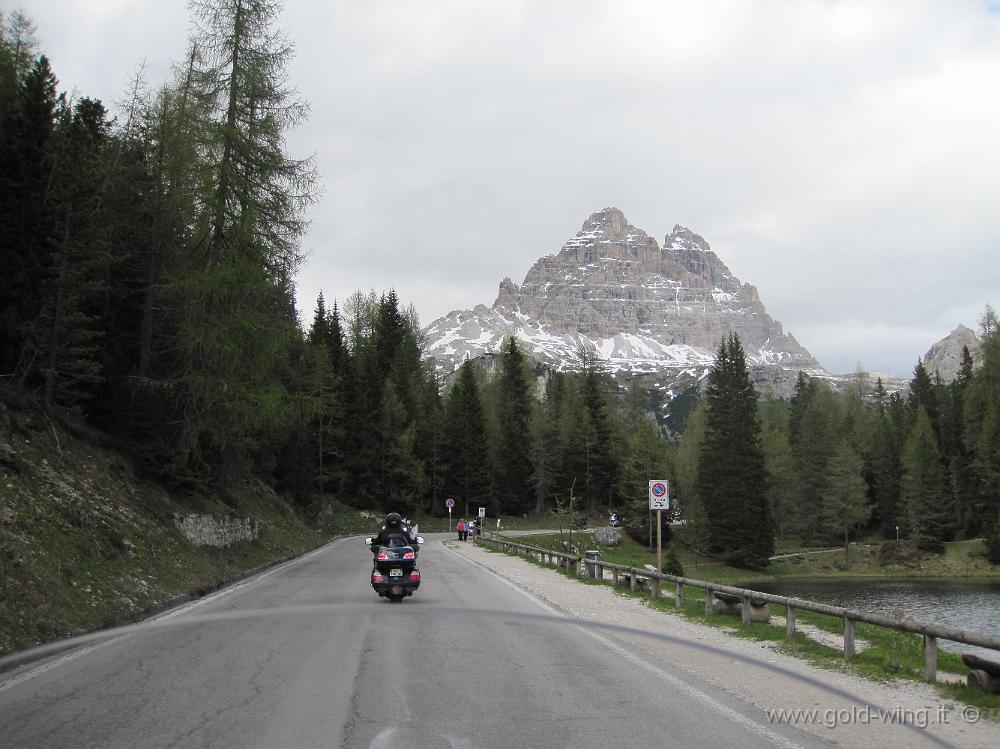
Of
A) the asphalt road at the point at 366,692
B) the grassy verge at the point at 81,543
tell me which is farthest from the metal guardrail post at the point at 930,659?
the grassy verge at the point at 81,543

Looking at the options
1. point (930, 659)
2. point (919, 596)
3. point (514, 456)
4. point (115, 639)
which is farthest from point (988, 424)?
point (115, 639)

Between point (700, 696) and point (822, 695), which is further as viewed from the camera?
point (822, 695)

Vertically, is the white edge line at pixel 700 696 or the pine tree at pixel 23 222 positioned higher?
the pine tree at pixel 23 222

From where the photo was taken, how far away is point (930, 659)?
8.10 m

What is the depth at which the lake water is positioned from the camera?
1132 inches

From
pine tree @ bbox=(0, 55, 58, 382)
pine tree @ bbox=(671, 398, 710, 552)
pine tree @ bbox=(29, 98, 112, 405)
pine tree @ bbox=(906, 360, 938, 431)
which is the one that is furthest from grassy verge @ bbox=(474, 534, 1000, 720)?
pine tree @ bbox=(906, 360, 938, 431)

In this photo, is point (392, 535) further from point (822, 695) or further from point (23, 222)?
point (23, 222)

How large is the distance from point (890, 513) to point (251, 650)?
3097 inches

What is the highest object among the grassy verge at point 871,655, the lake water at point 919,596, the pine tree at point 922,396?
the pine tree at point 922,396

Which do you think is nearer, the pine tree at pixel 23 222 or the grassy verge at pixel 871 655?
the grassy verge at pixel 871 655

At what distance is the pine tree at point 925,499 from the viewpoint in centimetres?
6412

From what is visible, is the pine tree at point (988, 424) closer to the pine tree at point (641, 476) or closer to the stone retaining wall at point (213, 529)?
the pine tree at point (641, 476)

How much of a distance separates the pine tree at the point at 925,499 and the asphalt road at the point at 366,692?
63940 millimetres

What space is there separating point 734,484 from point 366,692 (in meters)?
60.6
